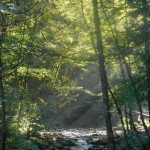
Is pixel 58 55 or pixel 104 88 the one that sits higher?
pixel 58 55

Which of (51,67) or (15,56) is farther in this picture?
(51,67)

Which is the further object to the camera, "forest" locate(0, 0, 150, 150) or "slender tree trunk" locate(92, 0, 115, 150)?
"forest" locate(0, 0, 150, 150)

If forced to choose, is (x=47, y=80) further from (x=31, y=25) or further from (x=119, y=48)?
(x=119, y=48)

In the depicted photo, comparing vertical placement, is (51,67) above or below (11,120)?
above

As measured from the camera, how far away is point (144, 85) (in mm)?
13859

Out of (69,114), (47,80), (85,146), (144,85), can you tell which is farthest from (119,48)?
(69,114)

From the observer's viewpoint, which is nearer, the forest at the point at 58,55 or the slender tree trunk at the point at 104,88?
the slender tree trunk at the point at 104,88

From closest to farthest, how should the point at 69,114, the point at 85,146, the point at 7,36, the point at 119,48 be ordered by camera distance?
the point at 7,36
the point at 119,48
the point at 85,146
the point at 69,114

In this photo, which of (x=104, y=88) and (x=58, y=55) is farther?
(x=58, y=55)

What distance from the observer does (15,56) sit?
1312cm

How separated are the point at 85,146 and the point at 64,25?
9.19 meters

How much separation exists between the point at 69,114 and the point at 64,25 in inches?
879

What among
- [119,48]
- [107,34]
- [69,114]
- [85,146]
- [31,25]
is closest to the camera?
[119,48]

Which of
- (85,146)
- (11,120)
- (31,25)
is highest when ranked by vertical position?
(31,25)
